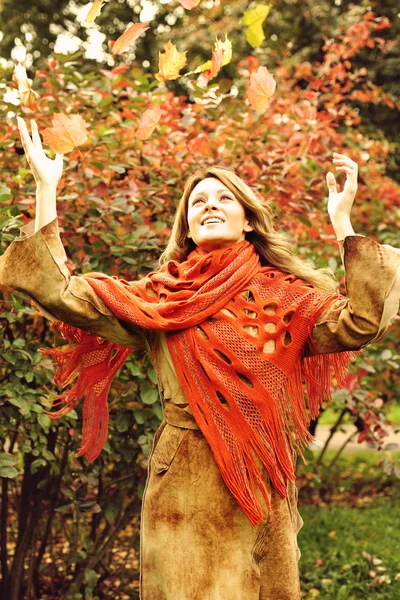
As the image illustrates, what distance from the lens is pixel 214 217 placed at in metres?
2.09

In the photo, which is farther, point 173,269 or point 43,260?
point 173,269

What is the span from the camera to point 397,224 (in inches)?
201

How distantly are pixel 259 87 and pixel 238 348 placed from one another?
36.9 inches

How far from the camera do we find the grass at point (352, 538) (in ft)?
12.1

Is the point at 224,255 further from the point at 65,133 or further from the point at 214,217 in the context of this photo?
the point at 65,133

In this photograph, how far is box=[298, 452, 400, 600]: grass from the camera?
12.1 feet

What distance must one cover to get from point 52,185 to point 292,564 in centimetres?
126

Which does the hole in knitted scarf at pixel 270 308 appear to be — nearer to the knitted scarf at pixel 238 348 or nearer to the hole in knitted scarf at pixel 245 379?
the knitted scarf at pixel 238 348

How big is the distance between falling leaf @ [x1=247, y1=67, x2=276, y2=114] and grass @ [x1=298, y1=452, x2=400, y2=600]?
2.54 m

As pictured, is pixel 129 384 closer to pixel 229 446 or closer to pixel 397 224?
pixel 229 446

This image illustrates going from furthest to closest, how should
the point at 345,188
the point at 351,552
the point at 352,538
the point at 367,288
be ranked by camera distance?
1. the point at 352,538
2. the point at 351,552
3. the point at 345,188
4. the point at 367,288

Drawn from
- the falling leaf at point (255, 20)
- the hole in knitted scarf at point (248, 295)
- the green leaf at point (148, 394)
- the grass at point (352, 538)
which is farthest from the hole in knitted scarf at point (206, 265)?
the grass at point (352, 538)

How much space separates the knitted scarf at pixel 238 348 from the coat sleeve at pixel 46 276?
0.30 feet

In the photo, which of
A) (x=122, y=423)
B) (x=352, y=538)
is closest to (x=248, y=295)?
(x=122, y=423)
